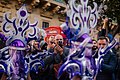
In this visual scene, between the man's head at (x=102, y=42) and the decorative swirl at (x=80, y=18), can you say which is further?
the man's head at (x=102, y=42)

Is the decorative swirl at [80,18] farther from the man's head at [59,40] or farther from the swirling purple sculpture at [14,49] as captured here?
the swirling purple sculpture at [14,49]

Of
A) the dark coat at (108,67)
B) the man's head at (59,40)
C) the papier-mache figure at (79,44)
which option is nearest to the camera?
the papier-mache figure at (79,44)

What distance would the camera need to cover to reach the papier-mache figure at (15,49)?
25.2ft

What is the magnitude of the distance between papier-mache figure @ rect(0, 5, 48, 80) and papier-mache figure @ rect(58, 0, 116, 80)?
2.78 ft

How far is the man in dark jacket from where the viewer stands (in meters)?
7.62

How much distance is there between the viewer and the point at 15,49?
25.4 feet

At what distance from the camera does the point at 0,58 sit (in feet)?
25.3

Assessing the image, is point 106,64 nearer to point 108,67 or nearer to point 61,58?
point 108,67

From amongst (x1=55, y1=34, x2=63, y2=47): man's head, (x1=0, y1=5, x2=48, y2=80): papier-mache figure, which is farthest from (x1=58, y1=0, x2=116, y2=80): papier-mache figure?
(x1=0, y1=5, x2=48, y2=80): papier-mache figure

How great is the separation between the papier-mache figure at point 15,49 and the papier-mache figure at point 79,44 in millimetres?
847

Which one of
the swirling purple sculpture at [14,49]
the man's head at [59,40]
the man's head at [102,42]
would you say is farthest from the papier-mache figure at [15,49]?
the man's head at [102,42]

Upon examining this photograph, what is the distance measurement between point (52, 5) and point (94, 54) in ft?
50.5

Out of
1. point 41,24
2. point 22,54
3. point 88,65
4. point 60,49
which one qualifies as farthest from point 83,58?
point 41,24

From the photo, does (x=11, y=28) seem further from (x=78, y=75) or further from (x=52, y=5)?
(x=52, y=5)
